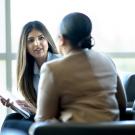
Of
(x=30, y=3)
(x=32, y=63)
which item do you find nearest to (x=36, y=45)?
(x=32, y=63)

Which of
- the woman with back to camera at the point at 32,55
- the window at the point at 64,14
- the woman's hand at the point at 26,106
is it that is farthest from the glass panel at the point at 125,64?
the woman's hand at the point at 26,106

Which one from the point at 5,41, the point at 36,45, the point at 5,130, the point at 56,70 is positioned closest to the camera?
the point at 56,70

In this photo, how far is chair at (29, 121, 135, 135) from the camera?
4.76 ft

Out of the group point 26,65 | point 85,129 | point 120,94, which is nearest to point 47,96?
point 85,129

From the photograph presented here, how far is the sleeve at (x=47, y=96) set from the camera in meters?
1.61

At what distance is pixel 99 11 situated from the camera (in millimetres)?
3572

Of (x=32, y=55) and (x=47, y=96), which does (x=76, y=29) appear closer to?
(x=47, y=96)

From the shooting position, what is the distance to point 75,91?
161 centimetres

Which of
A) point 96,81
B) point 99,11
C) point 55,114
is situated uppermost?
point 99,11

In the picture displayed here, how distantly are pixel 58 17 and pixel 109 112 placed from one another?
6.76ft

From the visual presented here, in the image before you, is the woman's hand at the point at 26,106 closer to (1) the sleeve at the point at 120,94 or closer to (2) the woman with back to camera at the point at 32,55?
(2) the woman with back to camera at the point at 32,55

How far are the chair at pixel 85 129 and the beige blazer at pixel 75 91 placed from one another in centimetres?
15

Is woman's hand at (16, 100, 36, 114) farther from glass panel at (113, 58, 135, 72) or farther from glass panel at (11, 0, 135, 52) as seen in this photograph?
glass panel at (113, 58, 135, 72)

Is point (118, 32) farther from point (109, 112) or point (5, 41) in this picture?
point (109, 112)
